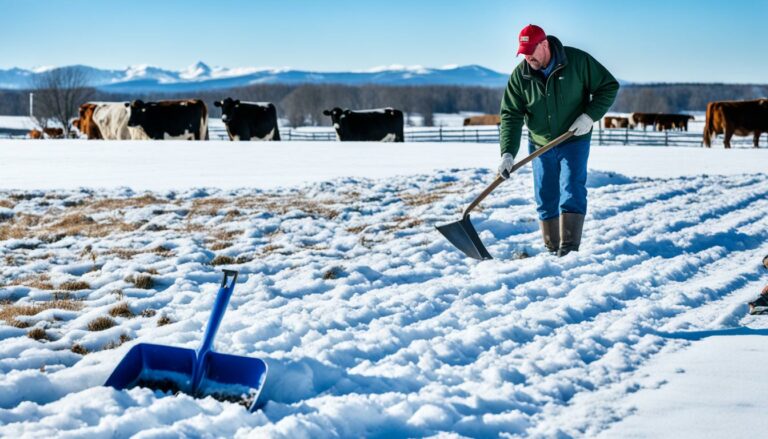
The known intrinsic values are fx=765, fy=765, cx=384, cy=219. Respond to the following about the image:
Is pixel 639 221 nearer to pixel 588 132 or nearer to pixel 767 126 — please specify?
pixel 588 132

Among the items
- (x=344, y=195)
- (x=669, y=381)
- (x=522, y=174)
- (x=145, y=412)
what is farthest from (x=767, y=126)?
(x=145, y=412)

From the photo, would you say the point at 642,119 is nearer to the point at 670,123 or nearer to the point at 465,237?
the point at 670,123

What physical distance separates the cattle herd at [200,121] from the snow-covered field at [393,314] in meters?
16.3

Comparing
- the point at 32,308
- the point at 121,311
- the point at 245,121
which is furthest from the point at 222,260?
the point at 245,121

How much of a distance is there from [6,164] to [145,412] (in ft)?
45.6

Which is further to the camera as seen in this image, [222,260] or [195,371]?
Answer: [222,260]

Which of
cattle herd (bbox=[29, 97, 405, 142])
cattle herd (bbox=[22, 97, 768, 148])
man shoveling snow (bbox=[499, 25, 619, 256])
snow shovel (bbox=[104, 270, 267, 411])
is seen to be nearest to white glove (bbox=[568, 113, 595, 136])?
man shoveling snow (bbox=[499, 25, 619, 256])

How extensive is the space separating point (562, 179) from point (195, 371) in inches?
136

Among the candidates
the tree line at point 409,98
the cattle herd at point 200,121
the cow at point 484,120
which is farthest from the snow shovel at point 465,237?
the tree line at point 409,98

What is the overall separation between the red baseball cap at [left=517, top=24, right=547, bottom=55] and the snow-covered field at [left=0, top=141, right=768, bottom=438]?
149cm

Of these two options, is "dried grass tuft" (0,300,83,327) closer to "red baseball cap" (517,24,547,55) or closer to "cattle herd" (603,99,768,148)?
"red baseball cap" (517,24,547,55)

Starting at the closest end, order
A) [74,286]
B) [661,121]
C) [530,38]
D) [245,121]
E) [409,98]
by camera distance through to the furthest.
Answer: [74,286] < [530,38] < [245,121] < [661,121] < [409,98]

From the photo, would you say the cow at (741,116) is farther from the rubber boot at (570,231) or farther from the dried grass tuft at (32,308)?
the dried grass tuft at (32,308)

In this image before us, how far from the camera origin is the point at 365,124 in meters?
27.8
